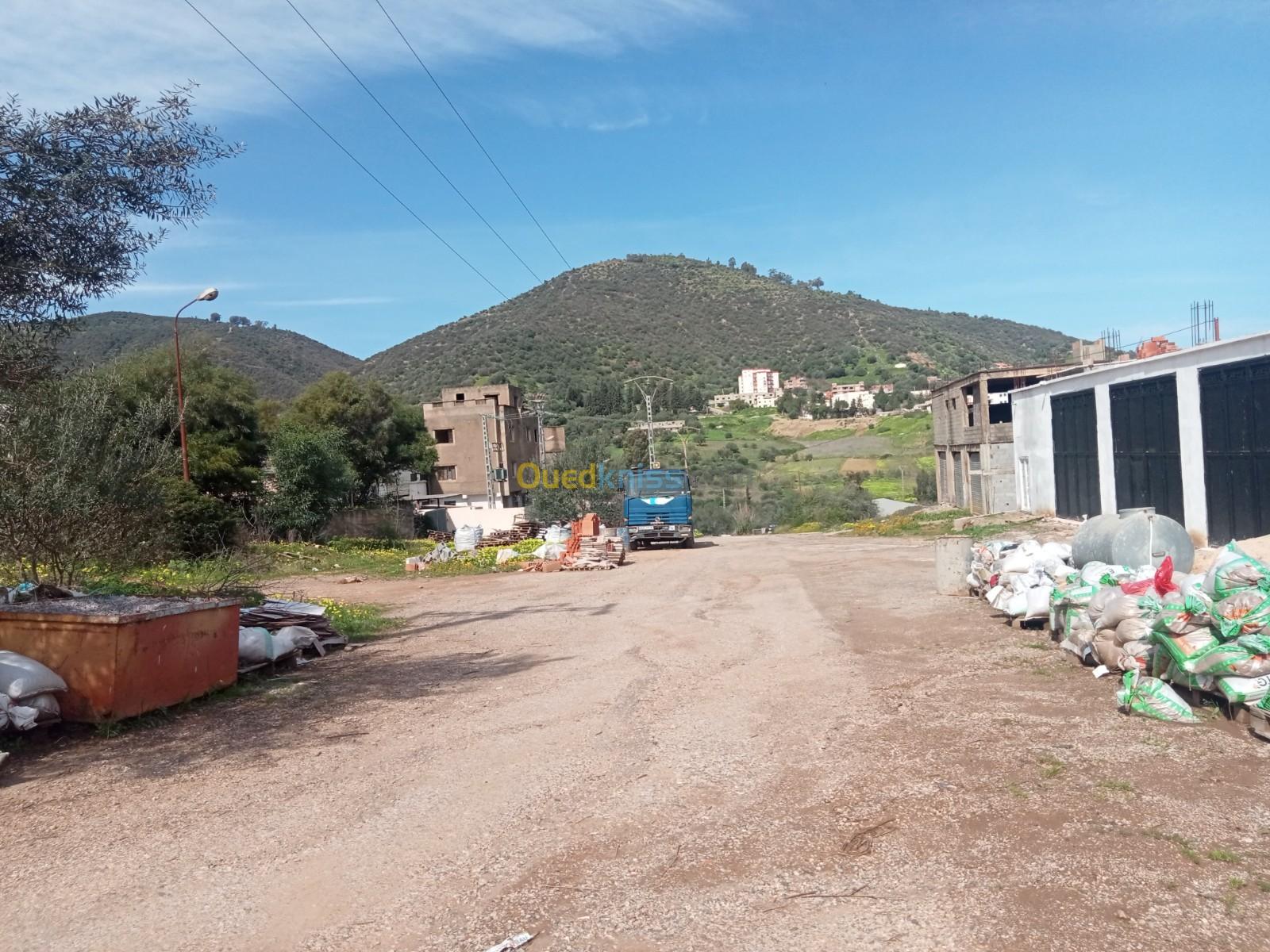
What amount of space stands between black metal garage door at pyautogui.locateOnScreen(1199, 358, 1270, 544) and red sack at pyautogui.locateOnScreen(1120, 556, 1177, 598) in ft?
40.5

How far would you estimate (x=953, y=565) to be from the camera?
592 inches

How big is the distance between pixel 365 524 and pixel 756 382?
2347 inches

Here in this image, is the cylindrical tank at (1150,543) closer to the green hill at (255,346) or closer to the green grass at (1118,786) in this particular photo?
the green grass at (1118,786)

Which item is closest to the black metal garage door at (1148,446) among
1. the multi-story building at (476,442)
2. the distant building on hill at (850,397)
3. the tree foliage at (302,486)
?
the tree foliage at (302,486)

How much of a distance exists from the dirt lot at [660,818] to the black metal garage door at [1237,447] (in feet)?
39.6

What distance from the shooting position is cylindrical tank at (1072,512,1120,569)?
12.2 m

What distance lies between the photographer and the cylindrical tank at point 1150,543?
A: 1171 centimetres

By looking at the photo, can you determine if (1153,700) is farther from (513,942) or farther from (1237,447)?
(1237,447)

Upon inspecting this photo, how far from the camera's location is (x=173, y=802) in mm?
6254

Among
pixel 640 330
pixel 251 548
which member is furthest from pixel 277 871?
pixel 640 330

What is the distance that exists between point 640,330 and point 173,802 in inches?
3739

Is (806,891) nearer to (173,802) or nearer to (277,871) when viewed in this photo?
(277,871)

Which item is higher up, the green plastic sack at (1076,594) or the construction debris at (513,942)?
the green plastic sack at (1076,594)

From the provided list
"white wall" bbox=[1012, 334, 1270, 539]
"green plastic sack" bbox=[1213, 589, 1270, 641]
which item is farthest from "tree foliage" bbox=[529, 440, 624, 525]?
"green plastic sack" bbox=[1213, 589, 1270, 641]
